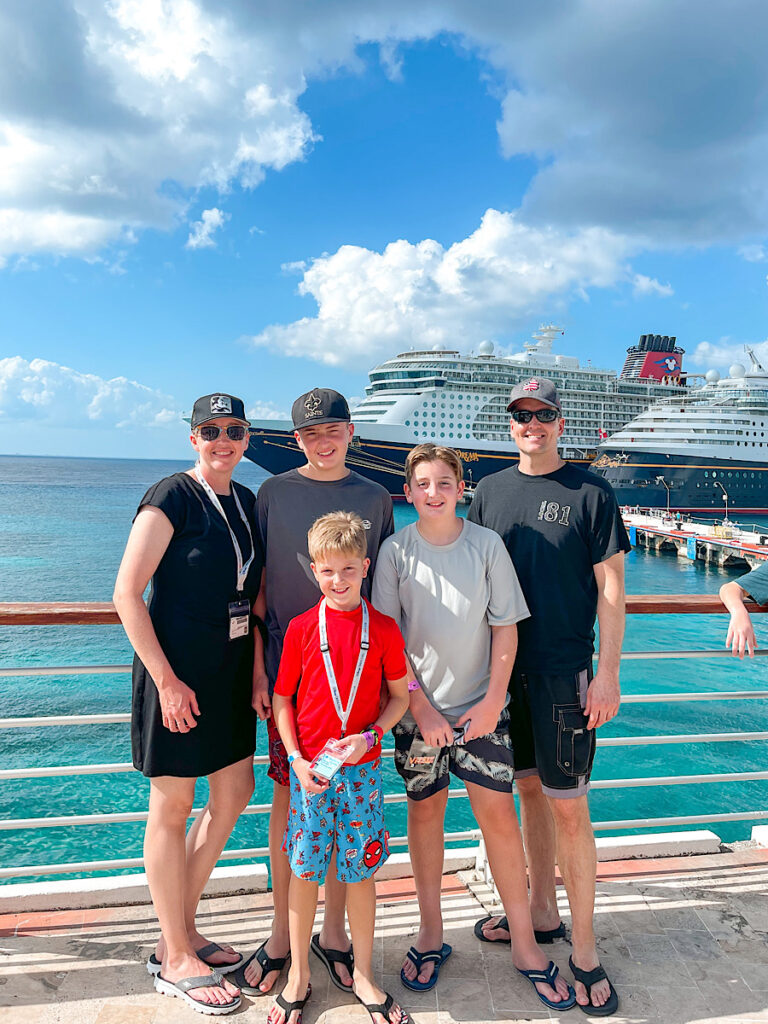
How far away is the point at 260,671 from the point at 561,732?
915 millimetres

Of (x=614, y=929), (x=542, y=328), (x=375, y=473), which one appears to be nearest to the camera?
(x=614, y=929)

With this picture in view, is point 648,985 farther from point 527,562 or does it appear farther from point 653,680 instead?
point 653,680

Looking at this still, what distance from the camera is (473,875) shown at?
8.00 feet

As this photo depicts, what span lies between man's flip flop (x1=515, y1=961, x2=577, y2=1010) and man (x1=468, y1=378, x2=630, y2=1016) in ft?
0.17

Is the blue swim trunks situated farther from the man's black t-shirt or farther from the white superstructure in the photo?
the white superstructure

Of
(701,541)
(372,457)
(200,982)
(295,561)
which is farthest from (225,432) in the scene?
(372,457)

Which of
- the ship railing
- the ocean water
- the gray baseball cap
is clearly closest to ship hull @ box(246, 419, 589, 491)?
the ocean water

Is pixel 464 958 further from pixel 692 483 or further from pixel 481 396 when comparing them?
pixel 481 396

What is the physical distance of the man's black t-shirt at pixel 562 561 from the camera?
78.0 inches

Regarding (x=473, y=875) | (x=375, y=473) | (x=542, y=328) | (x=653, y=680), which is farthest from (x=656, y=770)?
(x=542, y=328)

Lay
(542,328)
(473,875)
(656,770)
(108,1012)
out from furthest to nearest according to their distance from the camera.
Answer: (542,328) → (656,770) → (473,875) → (108,1012)

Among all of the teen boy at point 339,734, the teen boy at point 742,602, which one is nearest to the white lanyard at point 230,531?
the teen boy at point 339,734

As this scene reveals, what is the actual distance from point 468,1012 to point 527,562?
1241 millimetres

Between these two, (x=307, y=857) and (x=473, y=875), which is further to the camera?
(x=473, y=875)
